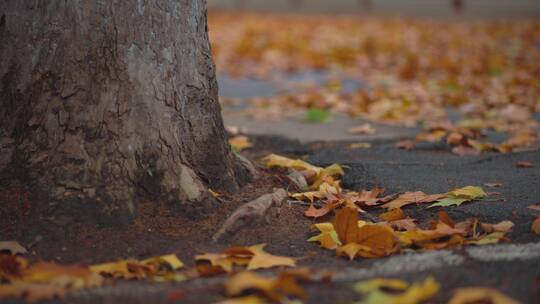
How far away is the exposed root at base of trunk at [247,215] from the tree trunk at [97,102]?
0.15m

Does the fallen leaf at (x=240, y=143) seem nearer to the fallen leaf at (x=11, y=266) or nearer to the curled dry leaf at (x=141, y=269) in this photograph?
the curled dry leaf at (x=141, y=269)

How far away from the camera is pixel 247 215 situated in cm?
238

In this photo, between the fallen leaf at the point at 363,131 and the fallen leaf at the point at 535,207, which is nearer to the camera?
the fallen leaf at the point at 535,207

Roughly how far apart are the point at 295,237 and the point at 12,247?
94cm

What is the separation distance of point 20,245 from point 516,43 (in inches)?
386

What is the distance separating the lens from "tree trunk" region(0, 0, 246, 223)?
2312 mm

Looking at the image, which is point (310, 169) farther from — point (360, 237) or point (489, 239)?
point (489, 239)

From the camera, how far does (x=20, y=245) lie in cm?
218

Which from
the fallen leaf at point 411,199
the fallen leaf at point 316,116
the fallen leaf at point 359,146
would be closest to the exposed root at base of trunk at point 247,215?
the fallen leaf at point 411,199

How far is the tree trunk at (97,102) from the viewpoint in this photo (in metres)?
2.31

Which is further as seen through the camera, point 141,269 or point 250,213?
point 250,213

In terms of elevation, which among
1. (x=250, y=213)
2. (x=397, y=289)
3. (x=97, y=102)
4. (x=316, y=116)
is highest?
(x=97, y=102)

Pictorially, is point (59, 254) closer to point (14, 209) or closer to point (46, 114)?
point (14, 209)

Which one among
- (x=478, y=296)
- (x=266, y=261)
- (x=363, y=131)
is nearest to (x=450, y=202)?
(x=266, y=261)
